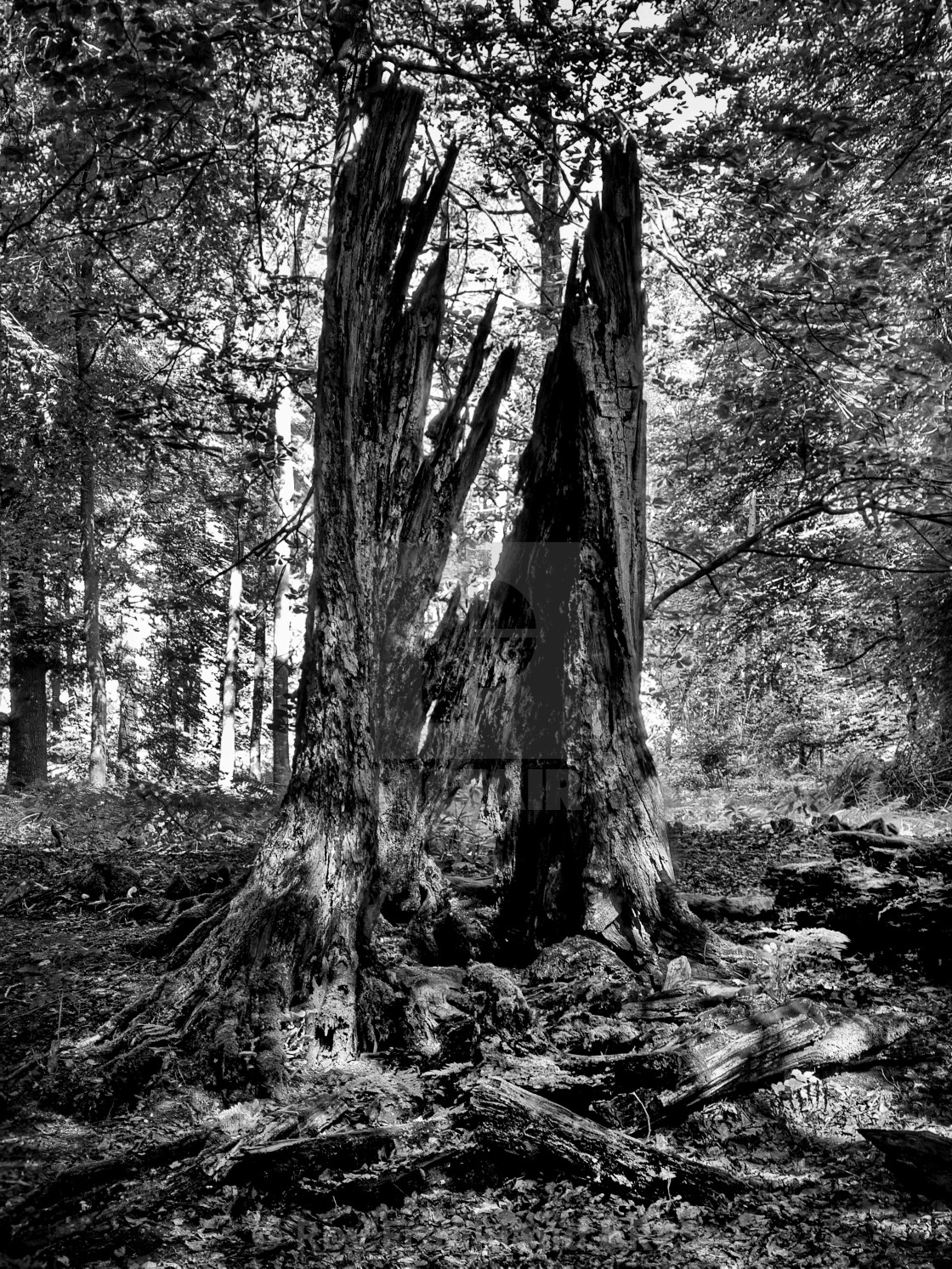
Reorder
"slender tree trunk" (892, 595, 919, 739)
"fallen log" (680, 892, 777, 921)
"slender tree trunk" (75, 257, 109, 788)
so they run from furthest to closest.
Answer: "slender tree trunk" (75, 257, 109, 788), "slender tree trunk" (892, 595, 919, 739), "fallen log" (680, 892, 777, 921)

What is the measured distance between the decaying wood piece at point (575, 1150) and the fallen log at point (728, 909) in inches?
98.1

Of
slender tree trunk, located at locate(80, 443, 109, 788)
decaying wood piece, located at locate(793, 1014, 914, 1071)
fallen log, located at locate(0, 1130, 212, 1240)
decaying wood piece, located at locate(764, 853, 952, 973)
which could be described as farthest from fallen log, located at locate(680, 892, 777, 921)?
slender tree trunk, located at locate(80, 443, 109, 788)

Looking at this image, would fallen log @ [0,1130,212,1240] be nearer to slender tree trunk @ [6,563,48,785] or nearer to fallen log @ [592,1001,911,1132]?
fallen log @ [592,1001,911,1132]

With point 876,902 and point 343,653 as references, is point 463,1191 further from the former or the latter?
point 876,902

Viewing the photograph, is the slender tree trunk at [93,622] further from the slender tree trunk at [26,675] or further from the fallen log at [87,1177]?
the fallen log at [87,1177]

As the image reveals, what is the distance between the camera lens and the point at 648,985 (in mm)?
3568

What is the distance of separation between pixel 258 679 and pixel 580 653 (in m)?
21.7

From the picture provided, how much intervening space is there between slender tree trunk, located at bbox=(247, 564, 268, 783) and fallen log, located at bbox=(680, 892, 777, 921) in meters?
17.7

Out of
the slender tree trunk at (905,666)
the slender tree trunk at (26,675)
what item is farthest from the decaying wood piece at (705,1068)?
the slender tree trunk at (26,675)

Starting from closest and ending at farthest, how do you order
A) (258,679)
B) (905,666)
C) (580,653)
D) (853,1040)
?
(853,1040) < (580,653) < (905,666) < (258,679)

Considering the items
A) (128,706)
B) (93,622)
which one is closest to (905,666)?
(93,622)

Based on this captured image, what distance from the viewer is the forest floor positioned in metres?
2.12

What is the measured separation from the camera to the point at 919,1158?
242cm

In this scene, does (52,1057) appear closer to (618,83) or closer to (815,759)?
(618,83)
